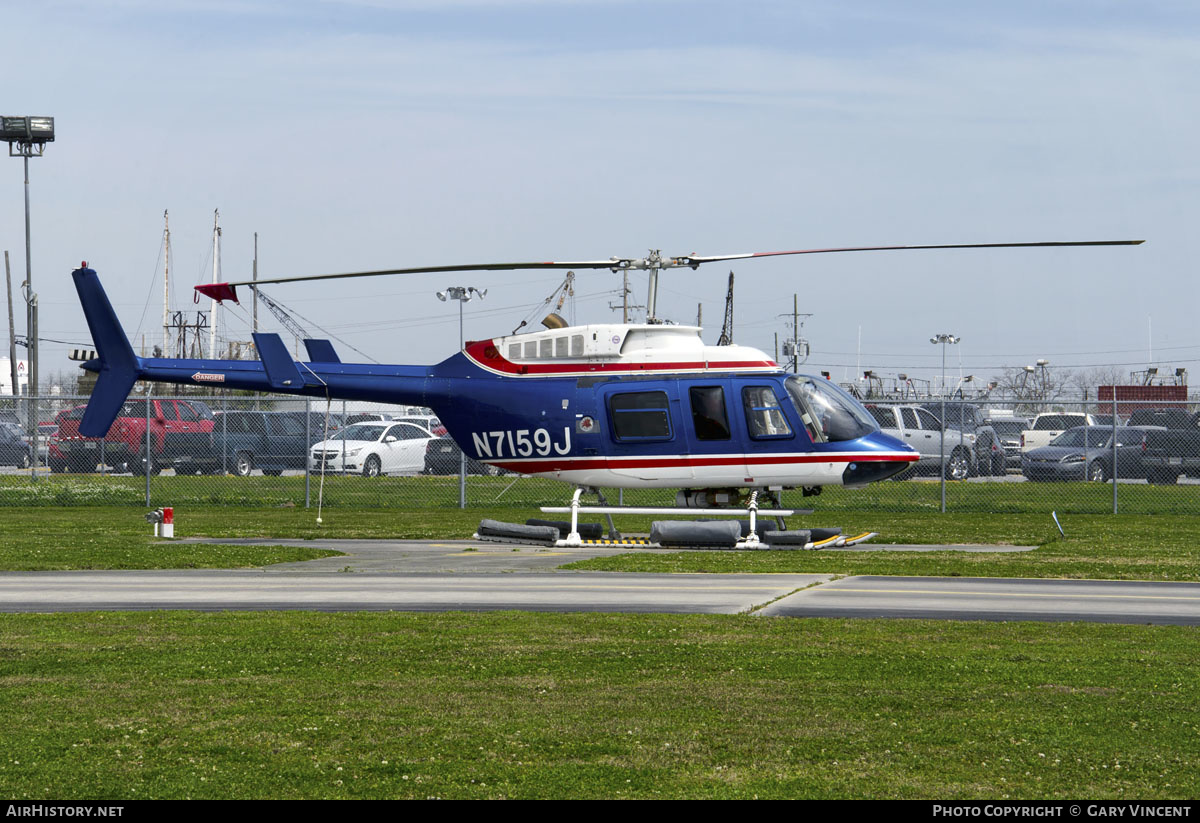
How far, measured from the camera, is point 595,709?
873cm

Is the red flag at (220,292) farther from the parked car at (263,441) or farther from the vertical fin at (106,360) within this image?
the parked car at (263,441)

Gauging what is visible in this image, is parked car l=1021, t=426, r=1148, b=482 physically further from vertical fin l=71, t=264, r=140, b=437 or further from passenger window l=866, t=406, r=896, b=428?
vertical fin l=71, t=264, r=140, b=437

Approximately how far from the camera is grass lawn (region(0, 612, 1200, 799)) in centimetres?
704

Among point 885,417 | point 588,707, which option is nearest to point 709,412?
point 588,707

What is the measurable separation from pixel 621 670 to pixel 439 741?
2.48 meters

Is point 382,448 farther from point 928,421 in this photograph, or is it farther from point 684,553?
point 684,553

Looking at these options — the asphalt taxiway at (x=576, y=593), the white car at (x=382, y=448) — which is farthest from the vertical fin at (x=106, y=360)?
the white car at (x=382, y=448)

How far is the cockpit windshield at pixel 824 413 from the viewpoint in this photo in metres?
20.7

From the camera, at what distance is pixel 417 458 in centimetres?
A: 4069

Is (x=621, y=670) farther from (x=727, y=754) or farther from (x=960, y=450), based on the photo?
(x=960, y=450)

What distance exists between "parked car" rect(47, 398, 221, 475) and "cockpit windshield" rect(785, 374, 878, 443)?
21220 mm

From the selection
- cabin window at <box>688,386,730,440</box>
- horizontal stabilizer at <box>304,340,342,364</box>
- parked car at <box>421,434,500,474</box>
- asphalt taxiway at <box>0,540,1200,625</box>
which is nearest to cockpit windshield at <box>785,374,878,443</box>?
cabin window at <box>688,386,730,440</box>

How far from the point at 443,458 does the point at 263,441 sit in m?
5.34

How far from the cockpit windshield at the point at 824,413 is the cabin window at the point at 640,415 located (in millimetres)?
1907
